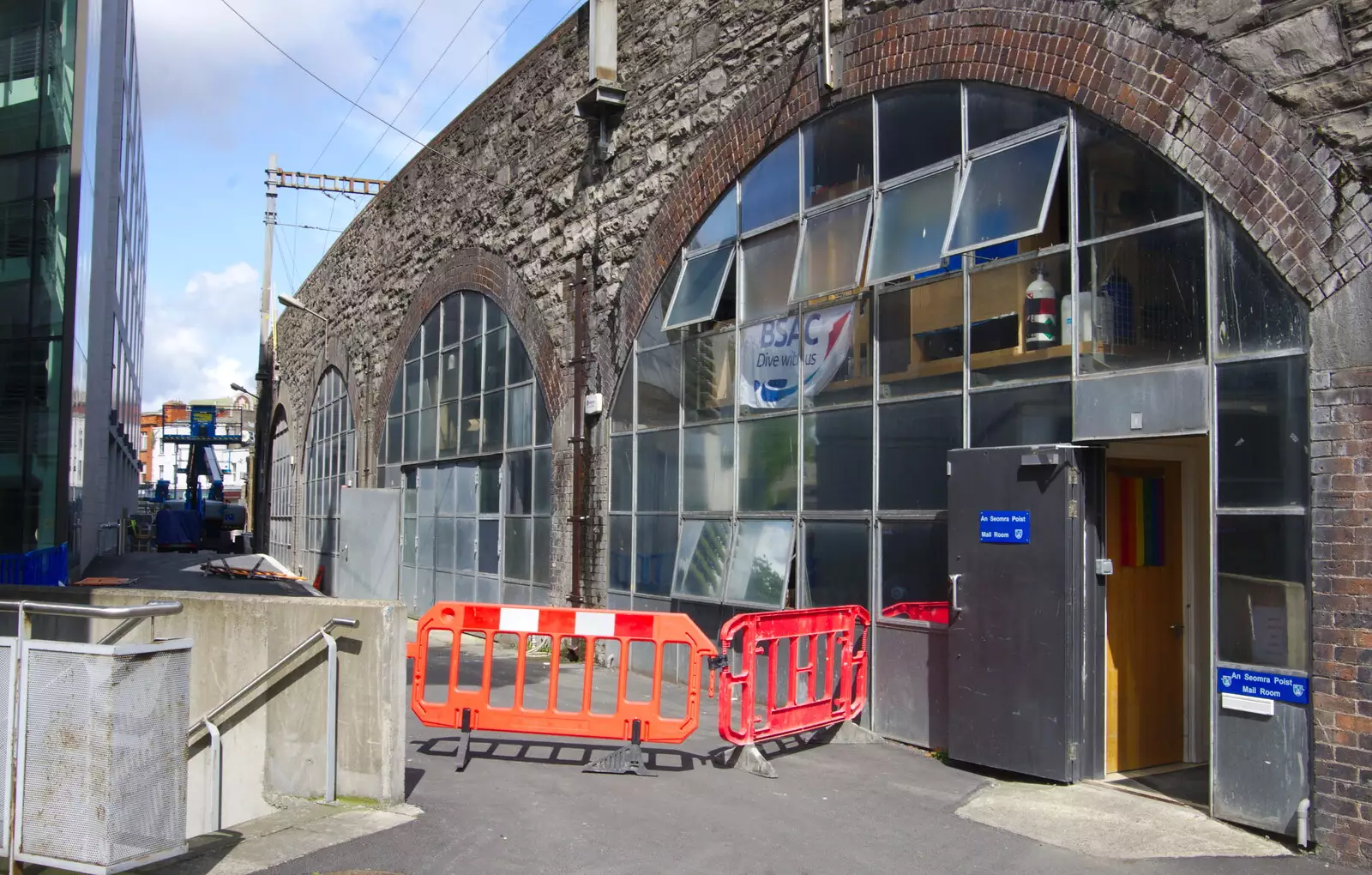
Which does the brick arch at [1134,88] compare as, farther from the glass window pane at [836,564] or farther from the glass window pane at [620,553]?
the glass window pane at [620,553]

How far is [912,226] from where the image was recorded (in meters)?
9.80

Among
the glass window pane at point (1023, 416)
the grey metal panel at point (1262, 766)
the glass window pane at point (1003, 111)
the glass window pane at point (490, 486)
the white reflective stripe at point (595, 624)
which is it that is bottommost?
the grey metal panel at point (1262, 766)

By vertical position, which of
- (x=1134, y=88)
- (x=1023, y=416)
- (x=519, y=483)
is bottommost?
(x=519, y=483)

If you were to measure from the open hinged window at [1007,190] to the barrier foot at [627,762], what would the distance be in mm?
4597

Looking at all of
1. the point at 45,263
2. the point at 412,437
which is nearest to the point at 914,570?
the point at 412,437

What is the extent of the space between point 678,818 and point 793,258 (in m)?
6.12

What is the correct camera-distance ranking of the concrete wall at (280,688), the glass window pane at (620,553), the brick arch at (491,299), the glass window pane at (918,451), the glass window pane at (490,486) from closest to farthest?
the concrete wall at (280,688), the glass window pane at (918,451), the glass window pane at (620,553), the brick arch at (491,299), the glass window pane at (490,486)

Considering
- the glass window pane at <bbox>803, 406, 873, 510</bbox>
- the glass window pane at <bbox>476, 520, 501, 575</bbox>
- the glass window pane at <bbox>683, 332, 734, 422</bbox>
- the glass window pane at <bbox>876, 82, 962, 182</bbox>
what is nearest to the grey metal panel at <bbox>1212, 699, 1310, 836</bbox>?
the glass window pane at <bbox>803, 406, 873, 510</bbox>

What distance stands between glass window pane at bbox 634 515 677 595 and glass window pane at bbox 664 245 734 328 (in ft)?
7.80

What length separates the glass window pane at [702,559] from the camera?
39.8 feet

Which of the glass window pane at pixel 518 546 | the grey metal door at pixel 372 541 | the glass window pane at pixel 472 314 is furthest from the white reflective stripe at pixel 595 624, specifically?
the grey metal door at pixel 372 541

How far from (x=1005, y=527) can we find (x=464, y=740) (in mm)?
4458

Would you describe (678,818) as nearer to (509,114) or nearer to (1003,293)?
(1003,293)

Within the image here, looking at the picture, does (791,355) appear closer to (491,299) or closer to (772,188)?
(772,188)
